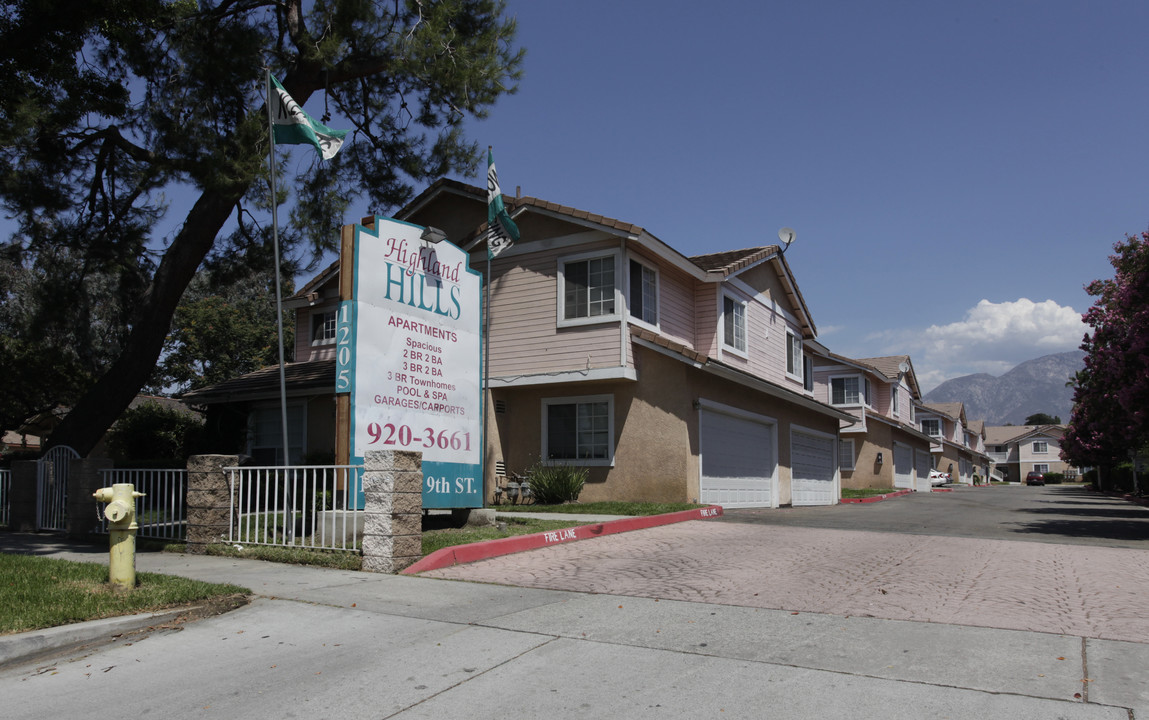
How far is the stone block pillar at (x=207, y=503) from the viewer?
10.3m

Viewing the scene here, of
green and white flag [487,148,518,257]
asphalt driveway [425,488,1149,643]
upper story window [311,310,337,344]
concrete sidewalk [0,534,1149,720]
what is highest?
green and white flag [487,148,518,257]

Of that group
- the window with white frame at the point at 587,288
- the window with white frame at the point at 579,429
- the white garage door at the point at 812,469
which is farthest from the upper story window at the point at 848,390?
the window with white frame at the point at 587,288

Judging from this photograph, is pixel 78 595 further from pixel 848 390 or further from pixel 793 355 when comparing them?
pixel 848 390

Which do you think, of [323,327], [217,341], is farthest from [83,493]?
[217,341]

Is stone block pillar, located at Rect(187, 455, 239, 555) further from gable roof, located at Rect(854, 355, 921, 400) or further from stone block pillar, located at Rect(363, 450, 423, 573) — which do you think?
gable roof, located at Rect(854, 355, 921, 400)

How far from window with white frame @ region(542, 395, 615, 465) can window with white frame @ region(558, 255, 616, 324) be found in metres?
1.82

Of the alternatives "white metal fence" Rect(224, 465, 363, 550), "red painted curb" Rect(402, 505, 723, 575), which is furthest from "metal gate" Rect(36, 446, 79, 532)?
"red painted curb" Rect(402, 505, 723, 575)

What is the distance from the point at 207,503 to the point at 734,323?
14.4m

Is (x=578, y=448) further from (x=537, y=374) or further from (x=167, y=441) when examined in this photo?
(x=167, y=441)

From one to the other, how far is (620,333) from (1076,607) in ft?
35.5

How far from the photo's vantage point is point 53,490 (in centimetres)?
1327

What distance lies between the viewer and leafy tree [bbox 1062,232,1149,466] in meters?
15.5

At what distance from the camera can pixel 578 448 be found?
714 inches

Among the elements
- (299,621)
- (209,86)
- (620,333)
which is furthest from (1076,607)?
(209,86)
